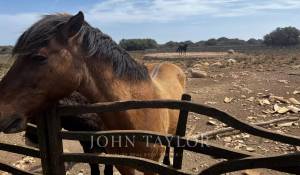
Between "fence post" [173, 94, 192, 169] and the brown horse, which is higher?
the brown horse

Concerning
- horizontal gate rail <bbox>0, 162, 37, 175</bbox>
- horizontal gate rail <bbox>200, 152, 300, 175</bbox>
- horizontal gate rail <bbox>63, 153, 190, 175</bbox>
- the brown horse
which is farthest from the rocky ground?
horizontal gate rail <bbox>200, 152, 300, 175</bbox>

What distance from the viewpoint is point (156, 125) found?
11.7 ft

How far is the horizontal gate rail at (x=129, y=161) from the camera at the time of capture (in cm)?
284

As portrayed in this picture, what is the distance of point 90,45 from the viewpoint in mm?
3107

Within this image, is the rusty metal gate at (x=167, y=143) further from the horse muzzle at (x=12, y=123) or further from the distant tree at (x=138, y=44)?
the distant tree at (x=138, y=44)

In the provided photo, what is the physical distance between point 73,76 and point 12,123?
0.58 metres

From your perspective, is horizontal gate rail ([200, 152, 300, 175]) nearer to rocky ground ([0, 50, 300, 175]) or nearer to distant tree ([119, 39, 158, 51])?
rocky ground ([0, 50, 300, 175])

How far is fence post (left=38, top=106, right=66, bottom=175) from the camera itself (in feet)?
9.91

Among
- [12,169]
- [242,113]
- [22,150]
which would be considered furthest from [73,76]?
[242,113]

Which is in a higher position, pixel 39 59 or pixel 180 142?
pixel 39 59

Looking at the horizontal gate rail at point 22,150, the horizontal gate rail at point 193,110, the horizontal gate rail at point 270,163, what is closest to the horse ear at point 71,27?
the horizontal gate rail at point 193,110

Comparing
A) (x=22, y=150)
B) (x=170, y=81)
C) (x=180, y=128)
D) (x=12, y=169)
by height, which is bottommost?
(x=12, y=169)

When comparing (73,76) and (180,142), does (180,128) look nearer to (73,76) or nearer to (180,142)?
(180,142)

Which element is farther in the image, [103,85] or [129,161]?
[103,85]
